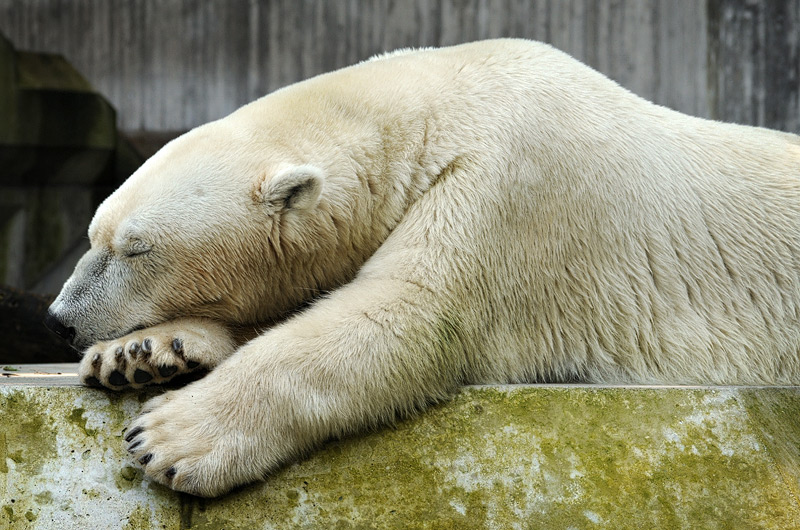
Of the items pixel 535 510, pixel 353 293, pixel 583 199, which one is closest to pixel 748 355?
pixel 583 199

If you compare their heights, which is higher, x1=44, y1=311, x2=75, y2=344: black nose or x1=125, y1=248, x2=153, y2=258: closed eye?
x1=125, y1=248, x2=153, y2=258: closed eye

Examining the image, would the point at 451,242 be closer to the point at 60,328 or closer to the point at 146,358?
the point at 146,358

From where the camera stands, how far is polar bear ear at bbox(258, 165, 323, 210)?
2742 millimetres

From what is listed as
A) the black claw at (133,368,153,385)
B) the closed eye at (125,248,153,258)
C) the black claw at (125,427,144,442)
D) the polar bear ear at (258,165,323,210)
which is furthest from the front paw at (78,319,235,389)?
the polar bear ear at (258,165,323,210)

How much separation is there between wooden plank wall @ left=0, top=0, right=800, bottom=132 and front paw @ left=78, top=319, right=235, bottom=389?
6.19m

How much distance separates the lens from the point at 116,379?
246cm

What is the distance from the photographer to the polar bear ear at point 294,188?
2742 millimetres

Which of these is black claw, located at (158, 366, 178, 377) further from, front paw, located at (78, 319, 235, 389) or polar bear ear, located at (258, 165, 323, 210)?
polar bear ear, located at (258, 165, 323, 210)

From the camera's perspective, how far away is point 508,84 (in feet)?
9.82

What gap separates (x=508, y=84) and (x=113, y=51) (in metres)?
6.94

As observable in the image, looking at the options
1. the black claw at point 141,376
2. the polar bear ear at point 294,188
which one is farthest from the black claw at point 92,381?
the polar bear ear at point 294,188

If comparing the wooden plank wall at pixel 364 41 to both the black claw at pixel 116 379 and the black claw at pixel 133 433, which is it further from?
the black claw at pixel 133 433

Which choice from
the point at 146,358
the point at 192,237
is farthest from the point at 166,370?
the point at 192,237

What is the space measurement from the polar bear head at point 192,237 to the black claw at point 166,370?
0.40m
